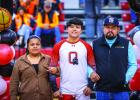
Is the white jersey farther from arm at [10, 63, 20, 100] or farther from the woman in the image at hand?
arm at [10, 63, 20, 100]

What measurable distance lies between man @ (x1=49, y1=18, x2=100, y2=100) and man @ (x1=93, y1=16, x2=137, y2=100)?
127mm

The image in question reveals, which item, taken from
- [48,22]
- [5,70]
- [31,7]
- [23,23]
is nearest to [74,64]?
[5,70]

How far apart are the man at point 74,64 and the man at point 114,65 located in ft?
0.42

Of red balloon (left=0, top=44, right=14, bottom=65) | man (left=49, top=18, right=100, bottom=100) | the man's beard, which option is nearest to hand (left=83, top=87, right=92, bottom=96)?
man (left=49, top=18, right=100, bottom=100)

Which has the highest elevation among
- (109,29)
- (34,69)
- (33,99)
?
(109,29)

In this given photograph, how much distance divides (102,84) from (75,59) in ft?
1.51

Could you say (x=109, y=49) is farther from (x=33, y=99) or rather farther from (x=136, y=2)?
(x=33, y=99)

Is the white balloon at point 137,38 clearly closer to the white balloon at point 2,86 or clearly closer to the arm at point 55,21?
the white balloon at point 2,86

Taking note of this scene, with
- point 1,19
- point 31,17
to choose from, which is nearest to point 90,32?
point 31,17

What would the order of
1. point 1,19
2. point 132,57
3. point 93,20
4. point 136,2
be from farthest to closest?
point 93,20
point 1,19
point 132,57
point 136,2

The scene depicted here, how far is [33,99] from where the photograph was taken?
5809mm

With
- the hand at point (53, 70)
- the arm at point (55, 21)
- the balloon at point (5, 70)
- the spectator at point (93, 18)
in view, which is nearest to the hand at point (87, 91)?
the hand at point (53, 70)

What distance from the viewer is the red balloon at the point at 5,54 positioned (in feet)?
20.6

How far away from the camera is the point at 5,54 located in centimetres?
630
